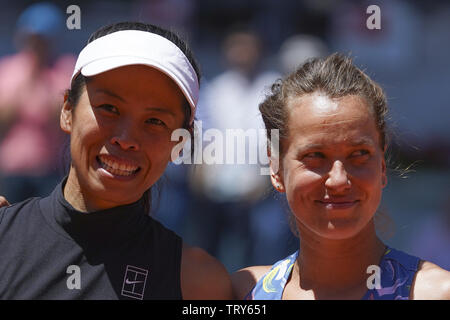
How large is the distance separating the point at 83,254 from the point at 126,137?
44 cm

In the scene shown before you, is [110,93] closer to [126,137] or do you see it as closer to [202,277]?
[126,137]

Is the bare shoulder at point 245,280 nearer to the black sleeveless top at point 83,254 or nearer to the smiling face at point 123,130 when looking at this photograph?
the black sleeveless top at point 83,254

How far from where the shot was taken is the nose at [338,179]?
80.4 inches

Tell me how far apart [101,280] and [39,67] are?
105 inches

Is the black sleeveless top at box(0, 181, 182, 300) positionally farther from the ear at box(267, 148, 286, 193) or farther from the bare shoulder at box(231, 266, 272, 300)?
the ear at box(267, 148, 286, 193)

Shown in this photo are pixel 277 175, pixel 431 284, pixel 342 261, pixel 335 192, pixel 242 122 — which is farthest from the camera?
pixel 242 122

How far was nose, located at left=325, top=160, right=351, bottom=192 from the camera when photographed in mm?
2041

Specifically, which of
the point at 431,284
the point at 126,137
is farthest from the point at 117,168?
the point at 431,284

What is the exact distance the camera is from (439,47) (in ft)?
25.3

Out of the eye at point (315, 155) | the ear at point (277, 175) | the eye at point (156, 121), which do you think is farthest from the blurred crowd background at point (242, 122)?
the eye at point (156, 121)

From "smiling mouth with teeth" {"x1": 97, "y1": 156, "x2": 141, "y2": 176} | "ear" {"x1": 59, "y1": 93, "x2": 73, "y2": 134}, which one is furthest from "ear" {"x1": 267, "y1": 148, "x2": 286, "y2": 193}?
"ear" {"x1": 59, "y1": 93, "x2": 73, "y2": 134}

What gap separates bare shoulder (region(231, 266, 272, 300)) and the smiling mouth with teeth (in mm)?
612

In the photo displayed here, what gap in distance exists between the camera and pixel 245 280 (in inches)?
93.4
